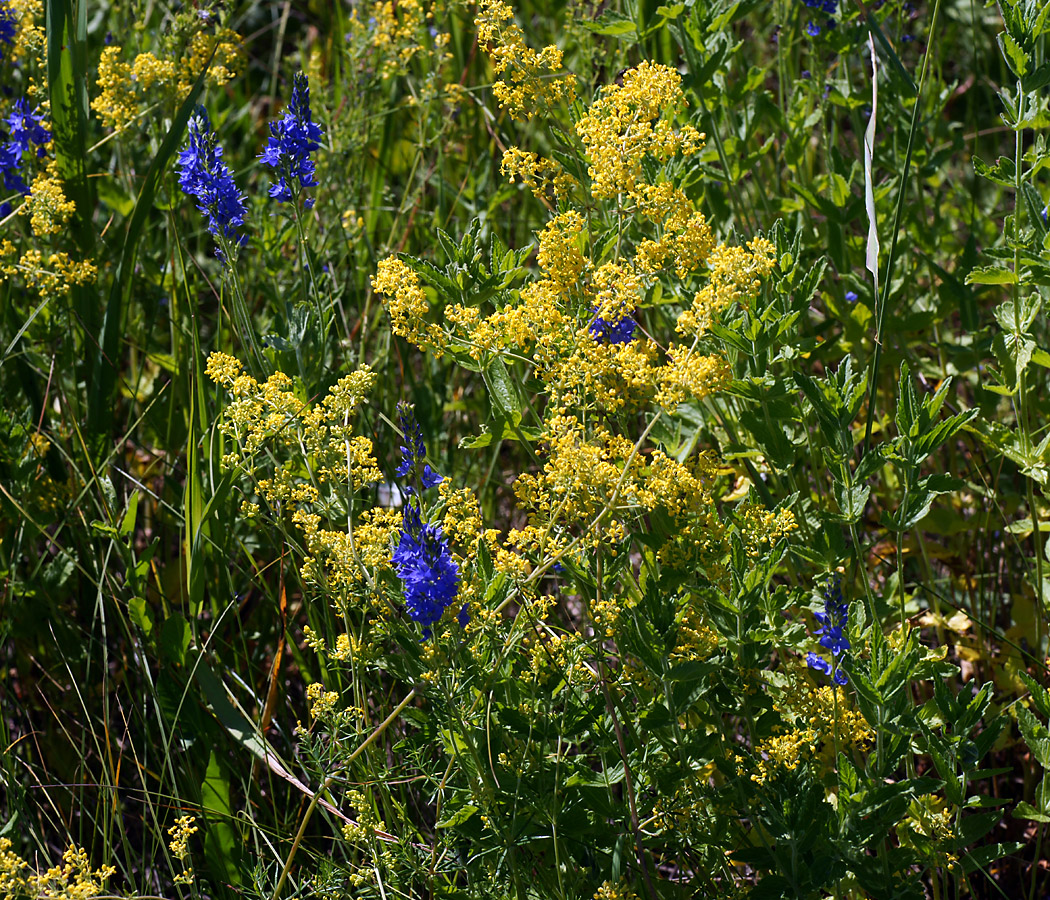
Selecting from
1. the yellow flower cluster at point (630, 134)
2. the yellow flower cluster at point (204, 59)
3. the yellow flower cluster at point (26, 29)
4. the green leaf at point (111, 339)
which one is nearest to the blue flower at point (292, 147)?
the green leaf at point (111, 339)

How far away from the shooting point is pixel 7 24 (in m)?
2.74

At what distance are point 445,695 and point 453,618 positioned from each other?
0.43ft

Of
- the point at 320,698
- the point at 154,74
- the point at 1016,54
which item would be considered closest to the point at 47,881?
the point at 320,698

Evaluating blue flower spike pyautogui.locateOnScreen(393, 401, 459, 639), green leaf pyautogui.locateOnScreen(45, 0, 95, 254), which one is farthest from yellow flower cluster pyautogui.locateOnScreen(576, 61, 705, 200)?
green leaf pyautogui.locateOnScreen(45, 0, 95, 254)

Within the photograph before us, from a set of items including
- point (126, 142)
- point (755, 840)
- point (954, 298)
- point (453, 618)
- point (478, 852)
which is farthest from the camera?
point (126, 142)

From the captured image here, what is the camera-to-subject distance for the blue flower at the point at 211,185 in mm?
2166

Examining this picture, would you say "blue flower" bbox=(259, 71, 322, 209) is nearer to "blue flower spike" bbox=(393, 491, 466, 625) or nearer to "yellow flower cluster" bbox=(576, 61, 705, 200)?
"yellow flower cluster" bbox=(576, 61, 705, 200)

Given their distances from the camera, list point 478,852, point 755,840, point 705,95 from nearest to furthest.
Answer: point 478,852
point 755,840
point 705,95

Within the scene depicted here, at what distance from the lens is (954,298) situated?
277 cm

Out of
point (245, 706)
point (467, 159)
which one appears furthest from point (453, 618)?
point (467, 159)

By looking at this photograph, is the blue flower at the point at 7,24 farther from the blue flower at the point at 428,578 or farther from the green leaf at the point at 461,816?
the green leaf at the point at 461,816

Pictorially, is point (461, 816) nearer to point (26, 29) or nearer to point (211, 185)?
point (211, 185)

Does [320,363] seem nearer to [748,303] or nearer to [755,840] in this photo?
[748,303]

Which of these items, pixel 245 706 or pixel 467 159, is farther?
pixel 467 159
